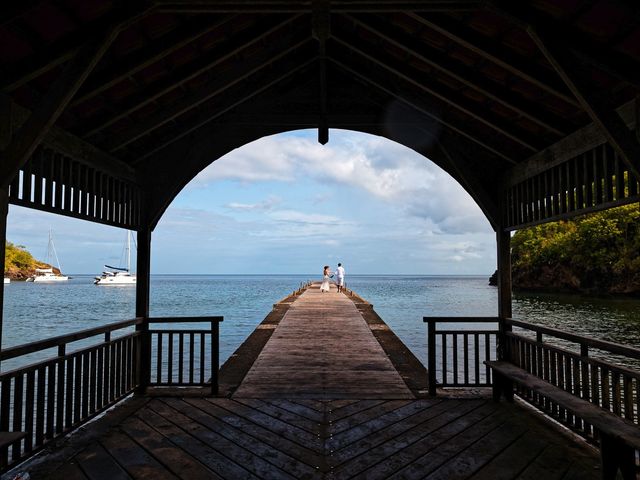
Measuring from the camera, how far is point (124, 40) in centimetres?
403

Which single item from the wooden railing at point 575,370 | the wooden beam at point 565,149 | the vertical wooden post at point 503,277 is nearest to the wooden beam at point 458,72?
the wooden beam at point 565,149

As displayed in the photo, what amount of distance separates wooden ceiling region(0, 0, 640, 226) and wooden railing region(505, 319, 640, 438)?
5.41 feet

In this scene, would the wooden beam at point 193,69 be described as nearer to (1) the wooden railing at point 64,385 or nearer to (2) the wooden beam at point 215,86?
(2) the wooden beam at point 215,86

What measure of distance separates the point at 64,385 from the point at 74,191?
2097 mm

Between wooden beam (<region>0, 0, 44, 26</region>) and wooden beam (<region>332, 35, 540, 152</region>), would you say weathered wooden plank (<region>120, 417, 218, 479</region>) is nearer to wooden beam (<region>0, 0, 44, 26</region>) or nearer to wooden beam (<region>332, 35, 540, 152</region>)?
wooden beam (<region>0, 0, 44, 26</region>)

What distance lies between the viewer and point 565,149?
15.3 ft

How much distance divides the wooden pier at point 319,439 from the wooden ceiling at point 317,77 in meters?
2.41

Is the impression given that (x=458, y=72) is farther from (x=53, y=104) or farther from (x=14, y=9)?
(x=14, y=9)

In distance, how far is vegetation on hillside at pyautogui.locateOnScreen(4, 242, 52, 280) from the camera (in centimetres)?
9988

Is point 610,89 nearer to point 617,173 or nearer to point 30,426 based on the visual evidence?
point 617,173

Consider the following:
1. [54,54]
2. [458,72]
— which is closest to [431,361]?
[458,72]

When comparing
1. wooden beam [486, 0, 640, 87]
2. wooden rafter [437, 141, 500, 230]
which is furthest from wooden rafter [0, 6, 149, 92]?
wooden rafter [437, 141, 500, 230]

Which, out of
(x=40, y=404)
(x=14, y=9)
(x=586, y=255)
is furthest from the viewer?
(x=586, y=255)

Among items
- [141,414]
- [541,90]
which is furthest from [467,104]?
[141,414]
